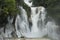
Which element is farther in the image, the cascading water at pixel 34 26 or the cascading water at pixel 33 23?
the cascading water at pixel 33 23

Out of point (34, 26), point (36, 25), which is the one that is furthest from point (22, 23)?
point (36, 25)

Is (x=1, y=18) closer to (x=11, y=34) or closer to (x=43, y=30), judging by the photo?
(x=11, y=34)

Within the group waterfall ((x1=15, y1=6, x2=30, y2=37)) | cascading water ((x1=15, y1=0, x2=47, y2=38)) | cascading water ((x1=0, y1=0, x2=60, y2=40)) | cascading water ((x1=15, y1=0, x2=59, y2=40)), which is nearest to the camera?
cascading water ((x1=0, y1=0, x2=60, y2=40))

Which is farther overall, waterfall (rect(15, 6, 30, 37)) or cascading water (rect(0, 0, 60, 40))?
waterfall (rect(15, 6, 30, 37))

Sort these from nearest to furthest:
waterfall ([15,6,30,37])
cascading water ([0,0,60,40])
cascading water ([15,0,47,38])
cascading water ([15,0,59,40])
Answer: cascading water ([0,0,60,40]) < waterfall ([15,6,30,37]) < cascading water ([15,0,47,38]) < cascading water ([15,0,59,40])

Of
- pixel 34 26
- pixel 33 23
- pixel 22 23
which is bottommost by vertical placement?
pixel 34 26

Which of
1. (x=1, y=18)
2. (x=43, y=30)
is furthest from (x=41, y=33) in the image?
(x=1, y=18)

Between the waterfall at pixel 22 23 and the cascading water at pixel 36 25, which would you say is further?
the cascading water at pixel 36 25

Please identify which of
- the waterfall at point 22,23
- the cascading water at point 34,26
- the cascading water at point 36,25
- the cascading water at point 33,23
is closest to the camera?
the cascading water at point 34,26

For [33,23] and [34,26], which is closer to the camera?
[34,26]

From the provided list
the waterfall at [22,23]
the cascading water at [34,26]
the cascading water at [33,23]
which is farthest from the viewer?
the cascading water at [33,23]

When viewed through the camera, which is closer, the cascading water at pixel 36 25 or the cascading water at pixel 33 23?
the cascading water at pixel 33 23

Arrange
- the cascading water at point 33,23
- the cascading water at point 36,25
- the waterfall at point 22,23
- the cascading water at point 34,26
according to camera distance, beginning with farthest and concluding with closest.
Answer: the cascading water at point 36,25 < the cascading water at point 33,23 < the waterfall at point 22,23 < the cascading water at point 34,26

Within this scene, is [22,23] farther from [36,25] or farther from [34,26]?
[36,25]
